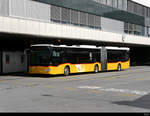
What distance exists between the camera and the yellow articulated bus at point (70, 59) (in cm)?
2419

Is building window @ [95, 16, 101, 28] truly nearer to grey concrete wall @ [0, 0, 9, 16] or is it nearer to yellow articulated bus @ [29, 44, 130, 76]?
yellow articulated bus @ [29, 44, 130, 76]

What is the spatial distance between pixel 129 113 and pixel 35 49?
648 inches

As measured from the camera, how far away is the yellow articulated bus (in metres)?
24.2

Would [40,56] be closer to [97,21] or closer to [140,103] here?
[140,103]

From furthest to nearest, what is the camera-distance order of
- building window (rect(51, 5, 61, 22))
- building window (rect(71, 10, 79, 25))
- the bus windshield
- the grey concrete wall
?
1. building window (rect(71, 10, 79, 25))
2. building window (rect(51, 5, 61, 22))
3. the grey concrete wall
4. the bus windshield

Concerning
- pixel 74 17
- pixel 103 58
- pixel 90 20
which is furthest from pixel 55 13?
pixel 90 20

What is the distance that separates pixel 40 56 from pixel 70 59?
3000mm

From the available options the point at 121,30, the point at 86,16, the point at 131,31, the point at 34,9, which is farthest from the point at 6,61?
the point at 131,31

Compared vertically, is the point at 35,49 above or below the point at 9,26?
below

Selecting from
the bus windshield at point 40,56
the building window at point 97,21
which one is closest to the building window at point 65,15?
the building window at point 97,21

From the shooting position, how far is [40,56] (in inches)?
961

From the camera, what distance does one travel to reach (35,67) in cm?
2439

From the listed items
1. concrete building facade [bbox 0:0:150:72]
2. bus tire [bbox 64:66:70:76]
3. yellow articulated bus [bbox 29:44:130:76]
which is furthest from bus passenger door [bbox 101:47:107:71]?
bus tire [bbox 64:66:70:76]

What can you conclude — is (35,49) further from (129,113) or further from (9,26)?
(129,113)
